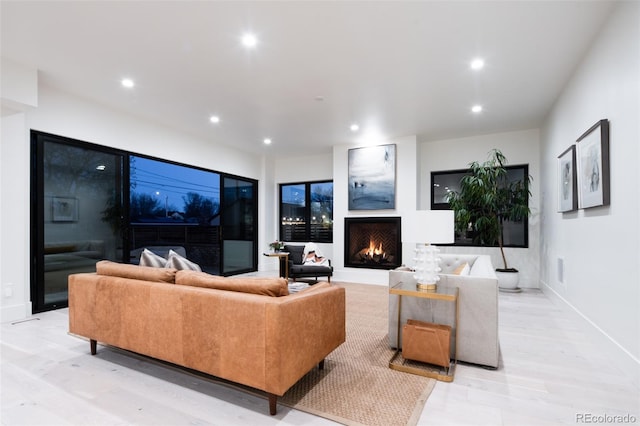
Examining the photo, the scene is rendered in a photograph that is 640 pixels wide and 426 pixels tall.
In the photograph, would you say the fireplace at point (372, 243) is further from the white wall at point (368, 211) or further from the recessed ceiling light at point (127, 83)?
the recessed ceiling light at point (127, 83)

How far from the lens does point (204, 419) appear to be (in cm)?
180

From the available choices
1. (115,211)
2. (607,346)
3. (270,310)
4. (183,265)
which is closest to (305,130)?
(115,211)

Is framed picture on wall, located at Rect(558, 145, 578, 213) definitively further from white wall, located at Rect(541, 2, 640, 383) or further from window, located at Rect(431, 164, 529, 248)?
window, located at Rect(431, 164, 529, 248)

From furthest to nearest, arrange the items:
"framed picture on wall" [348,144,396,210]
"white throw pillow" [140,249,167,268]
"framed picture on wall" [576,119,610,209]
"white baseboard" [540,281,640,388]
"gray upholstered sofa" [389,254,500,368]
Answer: "framed picture on wall" [348,144,396,210]
"white throw pillow" [140,249,167,268]
"framed picture on wall" [576,119,610,209]
"gray upholstered sofa" [389,254,500,368]
"white baseboard" [540,281,640,388]

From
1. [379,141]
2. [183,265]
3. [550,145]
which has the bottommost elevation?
[183,265]

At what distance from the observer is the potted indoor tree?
525cm

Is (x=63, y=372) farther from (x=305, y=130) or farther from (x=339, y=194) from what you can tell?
(x=339, y=194)

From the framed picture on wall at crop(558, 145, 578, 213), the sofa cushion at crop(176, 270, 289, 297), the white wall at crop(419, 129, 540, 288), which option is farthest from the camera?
the white wall at crop(419, 129, 540, 288)

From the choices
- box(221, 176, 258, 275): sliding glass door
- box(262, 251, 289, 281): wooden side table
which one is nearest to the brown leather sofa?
box(262, 251, 289, 281): wooden side table

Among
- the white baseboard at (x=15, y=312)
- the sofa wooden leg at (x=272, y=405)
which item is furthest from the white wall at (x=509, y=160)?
the white baseboard at (x=15, y=312)

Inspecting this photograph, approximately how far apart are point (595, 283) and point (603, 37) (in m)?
2.18

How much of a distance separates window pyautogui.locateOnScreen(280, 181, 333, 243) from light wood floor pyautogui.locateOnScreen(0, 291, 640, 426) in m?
4.93
